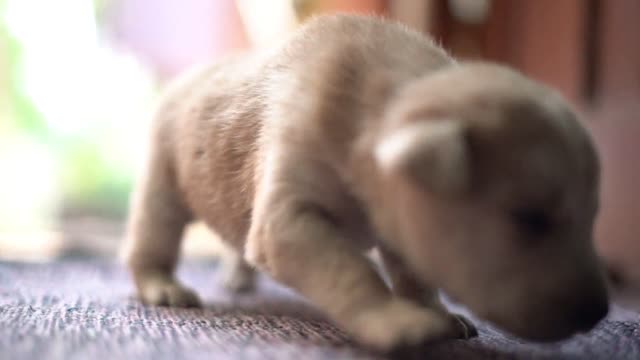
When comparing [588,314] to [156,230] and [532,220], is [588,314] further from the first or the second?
[156,230]

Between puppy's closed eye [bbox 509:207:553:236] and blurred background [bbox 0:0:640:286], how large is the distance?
206cm

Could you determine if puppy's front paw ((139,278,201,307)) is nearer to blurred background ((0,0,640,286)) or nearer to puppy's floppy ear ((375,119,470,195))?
puppy's floppy ear ((375,119,470,195))

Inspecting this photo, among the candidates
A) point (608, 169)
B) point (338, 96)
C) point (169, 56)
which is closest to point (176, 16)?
point (169, 56)

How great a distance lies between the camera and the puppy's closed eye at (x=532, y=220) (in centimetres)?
121

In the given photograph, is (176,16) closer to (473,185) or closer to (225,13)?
(225,13)

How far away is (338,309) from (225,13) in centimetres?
287

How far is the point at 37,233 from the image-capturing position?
3.65 m

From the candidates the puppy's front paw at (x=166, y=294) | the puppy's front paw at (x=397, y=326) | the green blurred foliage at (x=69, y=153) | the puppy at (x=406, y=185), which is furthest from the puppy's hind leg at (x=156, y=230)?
the green blurred foliage at (x=69, y=153)

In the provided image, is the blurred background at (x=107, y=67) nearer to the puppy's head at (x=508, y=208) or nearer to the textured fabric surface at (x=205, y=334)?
the textured fabric surface at (x=205, y=334)

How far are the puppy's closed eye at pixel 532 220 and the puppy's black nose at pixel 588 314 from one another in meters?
0.11

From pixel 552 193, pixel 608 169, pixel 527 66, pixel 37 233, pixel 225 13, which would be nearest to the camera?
pixel 552 193

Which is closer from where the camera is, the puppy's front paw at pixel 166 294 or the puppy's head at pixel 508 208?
the puppy's head at pixel 508 208

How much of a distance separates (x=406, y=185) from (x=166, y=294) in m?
0.78

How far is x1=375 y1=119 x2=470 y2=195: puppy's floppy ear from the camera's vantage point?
3.84 ft
